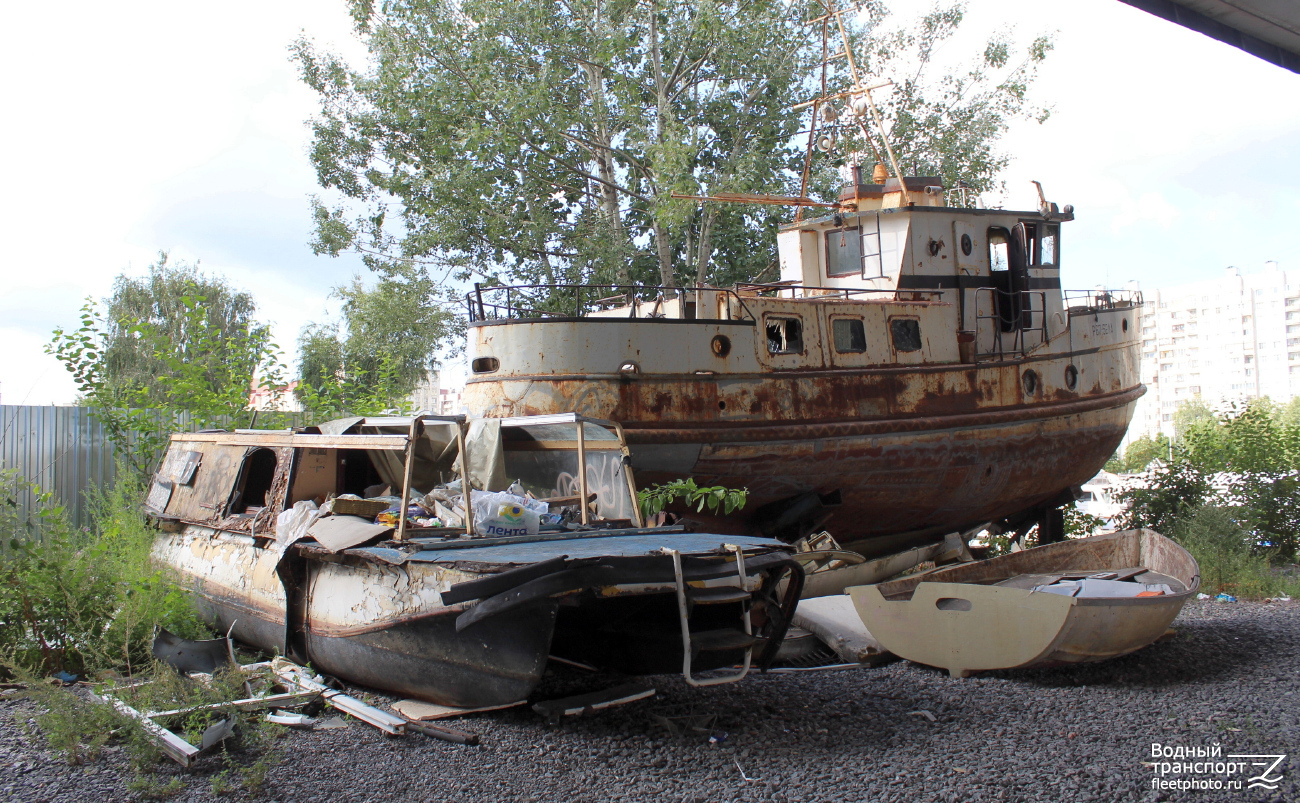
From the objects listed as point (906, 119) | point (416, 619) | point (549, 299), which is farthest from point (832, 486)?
point (906, 119)

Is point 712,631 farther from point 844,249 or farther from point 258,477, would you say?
point 844,249

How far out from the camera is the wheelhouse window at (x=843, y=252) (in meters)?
12.6

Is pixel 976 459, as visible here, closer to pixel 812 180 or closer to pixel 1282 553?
pixel 1282 553

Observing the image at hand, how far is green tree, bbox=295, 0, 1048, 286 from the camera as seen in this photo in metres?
17.1

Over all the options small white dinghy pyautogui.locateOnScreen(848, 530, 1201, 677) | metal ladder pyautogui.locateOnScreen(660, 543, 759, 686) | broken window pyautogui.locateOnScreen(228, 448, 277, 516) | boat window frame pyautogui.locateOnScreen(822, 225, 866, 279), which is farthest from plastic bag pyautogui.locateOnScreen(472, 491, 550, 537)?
boat window frame pyautogui.locateOnScreen(822, 225, 866, 279)

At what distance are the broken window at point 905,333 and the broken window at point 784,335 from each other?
4.59 feet

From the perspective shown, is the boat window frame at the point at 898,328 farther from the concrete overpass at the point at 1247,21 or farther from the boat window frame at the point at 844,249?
the concrete overpass at the point at 1247,21

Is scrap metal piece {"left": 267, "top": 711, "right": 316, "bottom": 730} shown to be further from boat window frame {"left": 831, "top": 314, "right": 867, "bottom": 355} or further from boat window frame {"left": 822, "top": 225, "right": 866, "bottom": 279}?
boat window frame {"left": 822, "top": 225, "right": 866, "bottom": 279}

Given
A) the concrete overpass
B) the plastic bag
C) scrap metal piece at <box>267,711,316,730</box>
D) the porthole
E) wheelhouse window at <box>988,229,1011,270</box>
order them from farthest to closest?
wheelhouse window at <box>988,229,1011,270</box>, the porthole, the concrete overpass, the plastic bag, scrap metal piece at <box>267,711,316,730</box>

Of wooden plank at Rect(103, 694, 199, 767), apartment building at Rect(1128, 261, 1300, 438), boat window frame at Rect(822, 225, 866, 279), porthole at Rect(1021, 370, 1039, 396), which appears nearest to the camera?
wooden plank at Rect(103, 694, 199, 767)

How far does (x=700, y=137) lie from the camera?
1886 centimetres

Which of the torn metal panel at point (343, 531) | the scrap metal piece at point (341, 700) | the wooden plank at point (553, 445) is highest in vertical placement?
the wooden plank at point (553, 445)

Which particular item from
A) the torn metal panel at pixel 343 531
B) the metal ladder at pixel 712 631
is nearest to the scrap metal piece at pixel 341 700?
the torn metal panel at pixel 343 531

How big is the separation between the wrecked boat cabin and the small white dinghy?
121 cm
